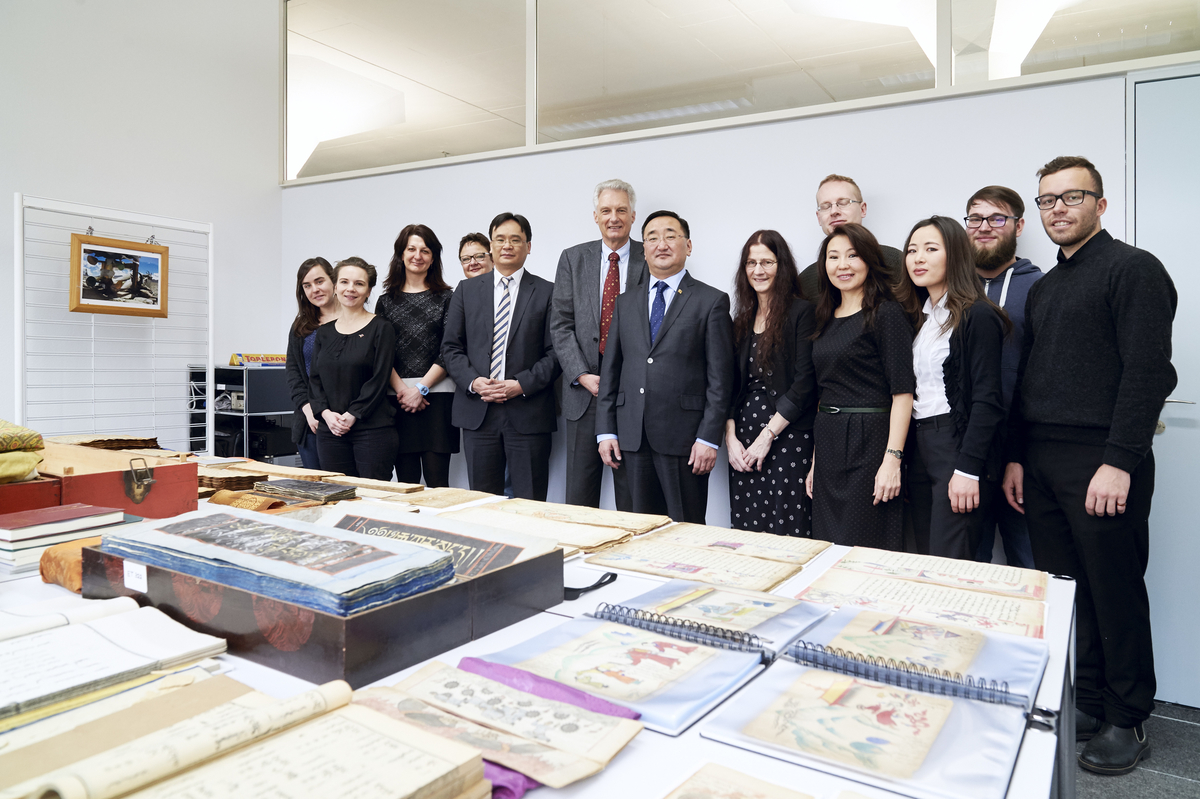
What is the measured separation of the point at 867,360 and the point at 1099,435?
2.24 ft

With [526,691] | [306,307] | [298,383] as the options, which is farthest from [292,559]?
[306,307]

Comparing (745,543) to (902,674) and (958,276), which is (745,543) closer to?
(902,674)

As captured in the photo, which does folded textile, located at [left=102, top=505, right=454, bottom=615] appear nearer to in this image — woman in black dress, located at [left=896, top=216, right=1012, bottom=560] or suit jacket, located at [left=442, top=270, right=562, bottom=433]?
woman in black dress, located at [left=896, top=216, right=1012, bottom=560]

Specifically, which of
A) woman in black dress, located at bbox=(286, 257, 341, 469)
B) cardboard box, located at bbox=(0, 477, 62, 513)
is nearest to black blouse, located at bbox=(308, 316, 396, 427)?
woman in black dress, located at bbox=(286, 257, 341, 469)

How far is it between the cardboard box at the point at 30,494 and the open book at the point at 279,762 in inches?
42.5

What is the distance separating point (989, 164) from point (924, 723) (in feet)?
8.69

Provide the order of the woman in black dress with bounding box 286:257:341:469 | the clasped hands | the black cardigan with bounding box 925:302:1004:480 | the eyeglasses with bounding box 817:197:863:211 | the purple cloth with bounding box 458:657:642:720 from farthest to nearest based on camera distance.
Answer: the woman in black dress with bounding box 286:257:341:469, the clasped hands, the eyeglasses with bounding box 817:197:863:211, the black cardigan with bounding box 925:302:1004:480, the purple cloth with bounding box 458:657:642:720

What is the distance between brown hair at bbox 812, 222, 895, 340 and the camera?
2.45 m

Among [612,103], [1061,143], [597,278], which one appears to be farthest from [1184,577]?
[612,103]

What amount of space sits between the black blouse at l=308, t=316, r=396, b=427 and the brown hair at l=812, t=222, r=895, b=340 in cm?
196

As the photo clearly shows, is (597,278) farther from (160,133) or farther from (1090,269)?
(160,133)

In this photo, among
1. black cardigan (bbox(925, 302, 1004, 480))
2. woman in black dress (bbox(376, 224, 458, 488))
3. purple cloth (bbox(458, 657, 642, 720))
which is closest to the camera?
purple cloth (bbox(458, 657, 642, 720))

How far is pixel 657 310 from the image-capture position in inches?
116

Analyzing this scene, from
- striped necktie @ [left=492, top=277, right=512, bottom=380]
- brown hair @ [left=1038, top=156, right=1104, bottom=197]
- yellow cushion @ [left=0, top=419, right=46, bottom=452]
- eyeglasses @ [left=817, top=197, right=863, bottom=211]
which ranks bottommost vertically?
yellow cushion @ [left=0, top=419, right=46, bottom=452]
